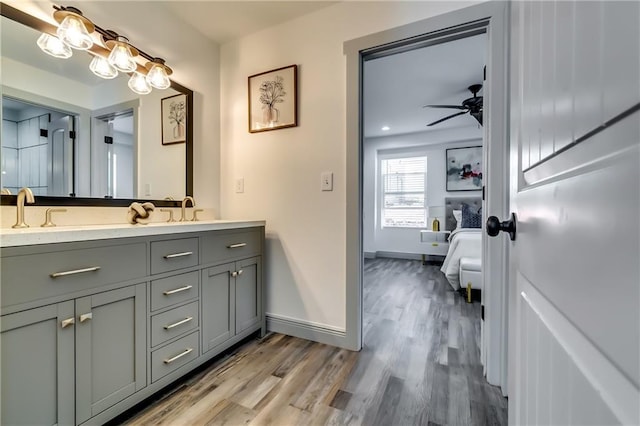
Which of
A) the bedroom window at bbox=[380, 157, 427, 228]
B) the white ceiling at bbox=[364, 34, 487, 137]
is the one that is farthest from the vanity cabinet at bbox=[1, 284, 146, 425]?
the bedroom window at bbox=[380, 157, 427, 228]

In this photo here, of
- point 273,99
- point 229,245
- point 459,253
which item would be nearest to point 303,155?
point 273,99

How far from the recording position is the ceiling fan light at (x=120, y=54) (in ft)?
5.21

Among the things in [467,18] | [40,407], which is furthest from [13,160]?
[467,18]

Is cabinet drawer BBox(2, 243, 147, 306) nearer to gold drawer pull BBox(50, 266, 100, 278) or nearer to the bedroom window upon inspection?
gold drawer pull BBox(50, 266, 100, 278)

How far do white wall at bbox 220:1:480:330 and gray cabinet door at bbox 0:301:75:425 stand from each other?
4.17ft

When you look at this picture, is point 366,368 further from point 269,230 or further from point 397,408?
point 269,230

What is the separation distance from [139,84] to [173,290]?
1368mm

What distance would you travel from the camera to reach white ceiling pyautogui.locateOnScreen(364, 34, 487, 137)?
2.54m

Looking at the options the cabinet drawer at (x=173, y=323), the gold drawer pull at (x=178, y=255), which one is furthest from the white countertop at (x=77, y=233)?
the cabinet drawer at (x=173, y=323)

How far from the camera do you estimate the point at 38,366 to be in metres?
0.96

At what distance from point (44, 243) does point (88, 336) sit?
0.41m

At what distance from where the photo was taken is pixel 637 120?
0.73 ft

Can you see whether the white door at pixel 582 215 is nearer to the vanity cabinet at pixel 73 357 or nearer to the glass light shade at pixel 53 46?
the vanity cabinet at pixel 73 357

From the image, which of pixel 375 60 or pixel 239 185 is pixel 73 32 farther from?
pixel 375 60
